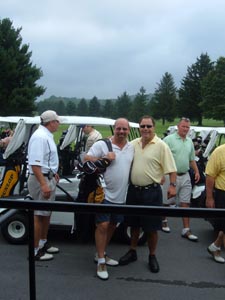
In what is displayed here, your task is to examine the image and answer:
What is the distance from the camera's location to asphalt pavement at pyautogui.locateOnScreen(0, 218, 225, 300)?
1.65 metres

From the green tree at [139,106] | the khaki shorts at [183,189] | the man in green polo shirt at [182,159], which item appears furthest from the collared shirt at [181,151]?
the green tree at [139,106]

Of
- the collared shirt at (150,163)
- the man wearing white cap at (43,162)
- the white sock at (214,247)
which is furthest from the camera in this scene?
the man wearing white cap at (43,162)

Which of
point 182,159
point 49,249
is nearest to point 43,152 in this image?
point 182,159

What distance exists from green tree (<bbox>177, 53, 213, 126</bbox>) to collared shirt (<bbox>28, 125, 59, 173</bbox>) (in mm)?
76621

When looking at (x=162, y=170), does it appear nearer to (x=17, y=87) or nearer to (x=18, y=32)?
(x=17, y=87)

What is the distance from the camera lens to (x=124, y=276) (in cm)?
187

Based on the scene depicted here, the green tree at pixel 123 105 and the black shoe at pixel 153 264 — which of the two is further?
the green tree at pixel 123 105

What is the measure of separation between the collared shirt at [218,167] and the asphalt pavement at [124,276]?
111 inches

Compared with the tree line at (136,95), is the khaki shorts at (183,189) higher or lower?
lower

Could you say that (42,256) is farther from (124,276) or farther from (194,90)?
(194,90)

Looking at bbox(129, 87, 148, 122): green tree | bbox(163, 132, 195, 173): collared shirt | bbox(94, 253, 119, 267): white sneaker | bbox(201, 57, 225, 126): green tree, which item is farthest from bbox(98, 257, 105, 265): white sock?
bbox(129, 87, 148, 122): green tree

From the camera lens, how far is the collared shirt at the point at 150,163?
4.38m

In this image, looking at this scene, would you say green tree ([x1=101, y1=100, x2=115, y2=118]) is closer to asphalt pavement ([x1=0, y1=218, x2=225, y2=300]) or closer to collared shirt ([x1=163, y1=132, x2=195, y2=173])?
collared shirt ([x1=163, y1=132, x2=195, y2=173])

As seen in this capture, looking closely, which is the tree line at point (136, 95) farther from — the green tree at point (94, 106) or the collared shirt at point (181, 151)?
the collared shirt at point (181, 151)
